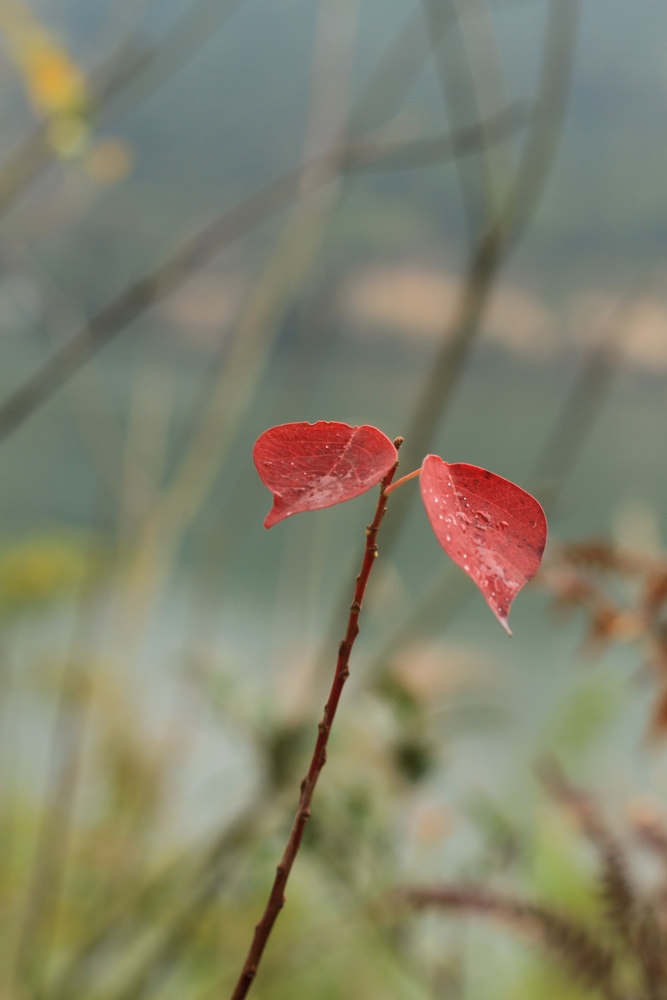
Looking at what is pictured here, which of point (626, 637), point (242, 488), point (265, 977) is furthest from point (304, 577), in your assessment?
point (626, 637)

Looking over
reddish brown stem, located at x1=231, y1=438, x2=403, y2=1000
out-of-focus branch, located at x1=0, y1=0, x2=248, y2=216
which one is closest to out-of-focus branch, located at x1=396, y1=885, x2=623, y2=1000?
reddish brown stem, located at x1=231, y1=438, x2=403, y2=1000

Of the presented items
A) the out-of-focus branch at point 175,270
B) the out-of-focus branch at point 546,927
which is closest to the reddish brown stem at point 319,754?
the out-of-focus branch at point 546,927

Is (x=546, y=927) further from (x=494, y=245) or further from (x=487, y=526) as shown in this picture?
(x=494, y=245)

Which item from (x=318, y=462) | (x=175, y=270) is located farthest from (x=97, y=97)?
(x=318, y=462)

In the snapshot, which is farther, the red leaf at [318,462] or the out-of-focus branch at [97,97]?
the out-of-focus branch at [97,97]

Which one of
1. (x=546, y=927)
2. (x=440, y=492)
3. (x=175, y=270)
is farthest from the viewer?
(x=175, y=270)

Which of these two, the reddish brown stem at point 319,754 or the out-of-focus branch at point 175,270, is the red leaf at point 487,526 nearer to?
the reddish brown stem at point 319,754
